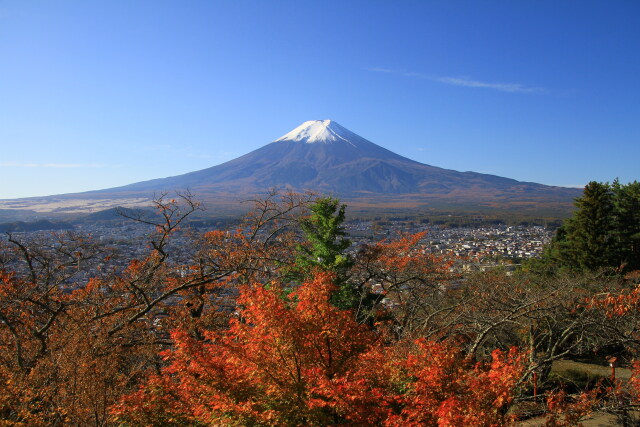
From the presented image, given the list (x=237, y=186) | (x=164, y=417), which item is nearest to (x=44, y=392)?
(x=164, y=417)

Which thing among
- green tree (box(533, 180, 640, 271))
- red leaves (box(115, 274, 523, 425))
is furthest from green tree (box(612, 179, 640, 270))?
red leaves (box(115, 274, 523, 425))

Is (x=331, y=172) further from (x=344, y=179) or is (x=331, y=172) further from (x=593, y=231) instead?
(x=593, y=231)

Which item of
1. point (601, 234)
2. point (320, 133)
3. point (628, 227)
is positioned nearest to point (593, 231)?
point (601, 234)

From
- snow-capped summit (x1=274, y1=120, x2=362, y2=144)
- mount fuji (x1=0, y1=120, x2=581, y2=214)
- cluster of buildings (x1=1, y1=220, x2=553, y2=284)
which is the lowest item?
cluster of buildings (x1=1, y1=220, x2=553, y2=284)

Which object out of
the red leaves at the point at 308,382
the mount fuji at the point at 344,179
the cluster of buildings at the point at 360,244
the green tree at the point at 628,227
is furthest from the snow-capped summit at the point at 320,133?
the red leaves at the point at 308,382

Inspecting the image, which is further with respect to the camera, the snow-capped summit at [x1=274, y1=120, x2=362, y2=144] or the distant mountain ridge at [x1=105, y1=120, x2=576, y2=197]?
the snow-capped summit at [x1=274, y1=120, x2=362, y2=144]

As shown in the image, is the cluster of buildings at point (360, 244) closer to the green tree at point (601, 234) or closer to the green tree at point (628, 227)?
the green tree at point (601, 234)

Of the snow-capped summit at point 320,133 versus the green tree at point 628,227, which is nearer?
the green tree at point 628,227

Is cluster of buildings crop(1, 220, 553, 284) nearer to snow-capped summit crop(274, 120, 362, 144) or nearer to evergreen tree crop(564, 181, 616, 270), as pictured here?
evergreen tree crop(564, 181, 616, 270)

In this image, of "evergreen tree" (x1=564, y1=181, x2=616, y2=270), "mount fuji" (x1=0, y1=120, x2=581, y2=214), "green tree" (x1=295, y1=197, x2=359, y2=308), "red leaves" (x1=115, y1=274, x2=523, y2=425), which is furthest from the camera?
"mount fuji" (x1=0, y1=120, x2=581, y2=214)
